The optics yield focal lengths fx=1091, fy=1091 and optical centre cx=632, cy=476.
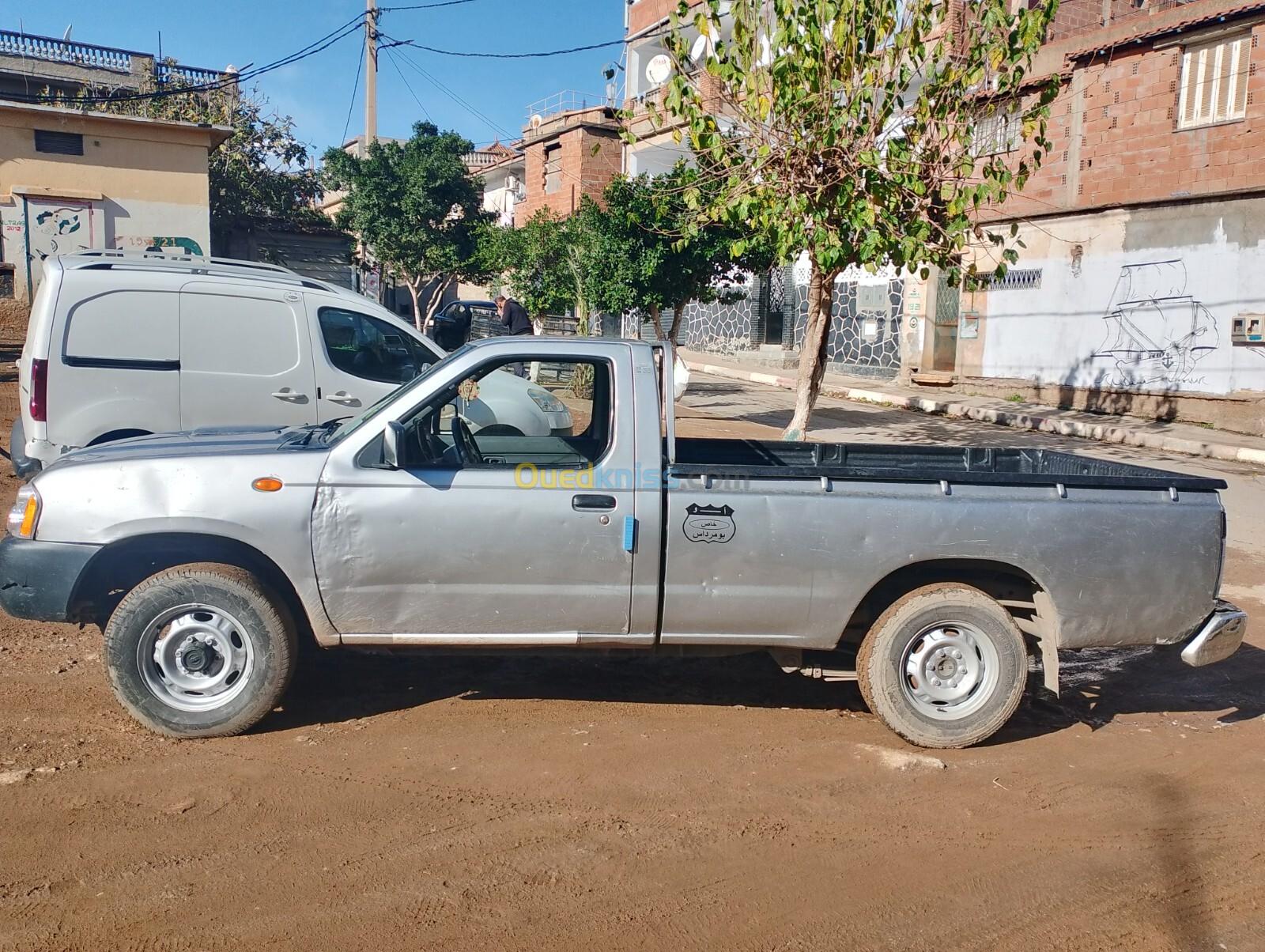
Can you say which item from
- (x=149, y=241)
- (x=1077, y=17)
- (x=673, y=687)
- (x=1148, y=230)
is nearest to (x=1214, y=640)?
(x=673, y=687)

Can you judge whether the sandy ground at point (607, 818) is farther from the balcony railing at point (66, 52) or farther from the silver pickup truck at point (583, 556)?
the balcony railing at point (66, 52)

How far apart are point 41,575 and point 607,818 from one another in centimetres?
265

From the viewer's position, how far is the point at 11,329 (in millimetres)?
23938

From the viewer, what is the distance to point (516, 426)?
6113 mm

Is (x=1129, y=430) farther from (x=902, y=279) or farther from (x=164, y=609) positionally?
(x=164, y=609)

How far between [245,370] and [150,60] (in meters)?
34.2

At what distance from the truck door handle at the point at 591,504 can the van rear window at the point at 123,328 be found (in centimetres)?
478

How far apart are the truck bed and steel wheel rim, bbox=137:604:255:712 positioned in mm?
2113

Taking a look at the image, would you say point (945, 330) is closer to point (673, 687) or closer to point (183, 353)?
point (183, 353)

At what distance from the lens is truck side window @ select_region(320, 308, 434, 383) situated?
8.79 meters

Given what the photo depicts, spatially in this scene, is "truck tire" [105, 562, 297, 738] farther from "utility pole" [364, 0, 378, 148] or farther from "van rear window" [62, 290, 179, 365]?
"utility pole" [364, 0, 378, 148]

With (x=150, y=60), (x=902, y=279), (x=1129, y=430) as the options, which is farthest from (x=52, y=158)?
(x=1129, y=430)

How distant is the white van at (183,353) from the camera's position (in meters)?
7.89

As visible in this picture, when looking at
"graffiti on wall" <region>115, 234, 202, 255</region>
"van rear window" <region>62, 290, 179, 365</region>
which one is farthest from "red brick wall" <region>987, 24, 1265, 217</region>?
"graffiti on wall" <region>115, 234, 202, 255</region>
